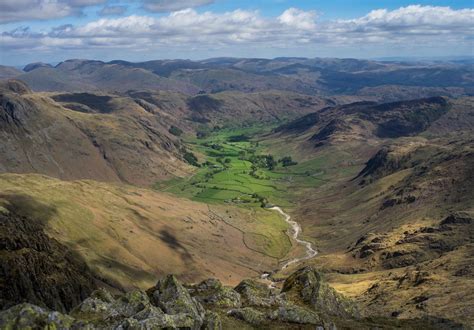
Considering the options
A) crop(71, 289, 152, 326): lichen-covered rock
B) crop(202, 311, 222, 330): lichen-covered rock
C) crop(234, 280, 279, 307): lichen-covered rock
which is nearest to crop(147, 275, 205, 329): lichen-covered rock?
crop(202, 311, 222, 330): lichen-covered rock

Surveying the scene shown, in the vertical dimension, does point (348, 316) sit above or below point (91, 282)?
above

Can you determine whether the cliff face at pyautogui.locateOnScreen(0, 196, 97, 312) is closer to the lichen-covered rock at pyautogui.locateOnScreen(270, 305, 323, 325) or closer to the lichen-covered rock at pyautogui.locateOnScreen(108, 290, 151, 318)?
the lichen-covered rock at pyautogui.locateOnScreen(108, 290, 151, 318)

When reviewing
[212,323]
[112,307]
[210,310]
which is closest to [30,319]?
[112,307]

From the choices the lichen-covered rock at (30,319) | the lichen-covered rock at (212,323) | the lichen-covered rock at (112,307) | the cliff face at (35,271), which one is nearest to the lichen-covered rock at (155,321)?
the lichen-covered rock at (212,323)

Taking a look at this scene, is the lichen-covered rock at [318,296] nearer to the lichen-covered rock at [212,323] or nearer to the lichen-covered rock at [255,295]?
the lichen-covered rock at [255,295]

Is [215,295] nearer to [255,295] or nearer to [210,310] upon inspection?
[210,310]

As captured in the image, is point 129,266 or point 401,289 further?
point 129,266

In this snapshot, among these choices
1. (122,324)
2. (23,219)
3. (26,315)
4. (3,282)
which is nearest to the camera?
(26,315)

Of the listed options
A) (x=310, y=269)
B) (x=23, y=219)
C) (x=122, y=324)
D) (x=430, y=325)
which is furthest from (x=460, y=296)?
(x=23, y=219)

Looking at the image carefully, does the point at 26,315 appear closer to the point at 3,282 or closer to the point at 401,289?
the point at 3,282
